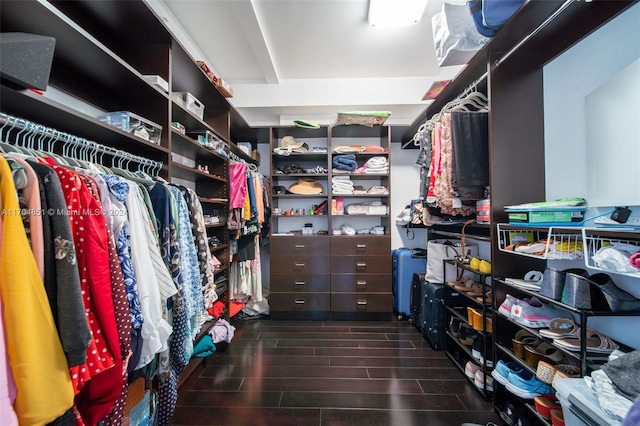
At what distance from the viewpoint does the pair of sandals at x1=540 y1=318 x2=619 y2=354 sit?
1020 millimetres

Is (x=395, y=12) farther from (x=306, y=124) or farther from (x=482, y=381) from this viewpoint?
(x=482, y=381)

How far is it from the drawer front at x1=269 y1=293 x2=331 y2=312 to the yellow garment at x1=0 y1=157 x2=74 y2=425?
2.18 metres

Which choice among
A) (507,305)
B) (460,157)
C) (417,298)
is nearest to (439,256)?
(417,298)

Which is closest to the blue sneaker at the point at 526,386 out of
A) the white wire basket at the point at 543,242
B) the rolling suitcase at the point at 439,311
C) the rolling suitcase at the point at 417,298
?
the white wire basket at the point at 543,242

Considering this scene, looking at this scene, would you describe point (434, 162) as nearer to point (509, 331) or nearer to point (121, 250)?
point (509, 331)

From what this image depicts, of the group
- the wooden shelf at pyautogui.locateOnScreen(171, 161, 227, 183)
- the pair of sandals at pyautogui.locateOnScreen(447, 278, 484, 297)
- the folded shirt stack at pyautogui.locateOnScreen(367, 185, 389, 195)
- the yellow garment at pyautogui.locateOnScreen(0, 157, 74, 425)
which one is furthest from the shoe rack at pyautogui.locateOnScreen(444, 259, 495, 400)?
the wooden shelf at pyautogui.locateOnScreen(171, 161, 227, 183)

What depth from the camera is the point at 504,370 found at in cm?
134

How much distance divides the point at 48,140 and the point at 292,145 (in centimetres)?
204

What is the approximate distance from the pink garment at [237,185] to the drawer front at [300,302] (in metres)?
1.14

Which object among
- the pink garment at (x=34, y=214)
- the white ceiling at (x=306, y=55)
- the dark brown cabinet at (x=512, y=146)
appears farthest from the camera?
the white ceiling at (x=306, y=55)

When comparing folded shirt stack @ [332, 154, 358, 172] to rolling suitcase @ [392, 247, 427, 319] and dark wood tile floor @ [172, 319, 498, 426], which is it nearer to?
rolling suitcase @ [392, 247, 427, 319]

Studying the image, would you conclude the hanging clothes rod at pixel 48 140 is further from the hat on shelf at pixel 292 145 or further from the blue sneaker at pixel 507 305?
the blue sneaker at pixel 507 305

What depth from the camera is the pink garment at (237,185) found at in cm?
222

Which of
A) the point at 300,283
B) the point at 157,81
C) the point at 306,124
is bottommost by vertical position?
the point at 300,283
